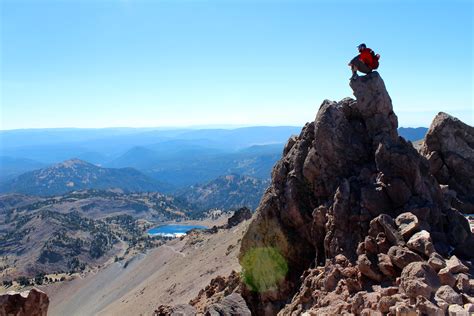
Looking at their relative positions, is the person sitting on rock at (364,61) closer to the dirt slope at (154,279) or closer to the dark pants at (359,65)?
the dark pants at (359,65)

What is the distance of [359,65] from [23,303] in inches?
754

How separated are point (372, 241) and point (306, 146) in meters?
7.45

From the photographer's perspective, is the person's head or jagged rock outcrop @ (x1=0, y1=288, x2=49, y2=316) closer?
jagged rock outcrop @ (x1=0, y1=288, x2=49, y2=316)

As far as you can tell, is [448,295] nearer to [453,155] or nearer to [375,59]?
[375,59]

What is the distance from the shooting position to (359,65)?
74.9 ft

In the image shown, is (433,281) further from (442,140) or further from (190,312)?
(442,140)

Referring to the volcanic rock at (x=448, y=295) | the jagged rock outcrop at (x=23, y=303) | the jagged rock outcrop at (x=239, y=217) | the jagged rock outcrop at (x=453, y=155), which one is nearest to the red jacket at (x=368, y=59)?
the jagged rock outcrop at (x=453, y=155)

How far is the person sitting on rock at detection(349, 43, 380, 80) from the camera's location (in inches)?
888

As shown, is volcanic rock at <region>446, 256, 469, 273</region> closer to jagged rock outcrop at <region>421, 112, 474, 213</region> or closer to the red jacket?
jagged rock outcrop at <region>421, 112, 474, 213</region>

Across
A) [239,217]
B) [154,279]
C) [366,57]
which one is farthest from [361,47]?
[239,217]

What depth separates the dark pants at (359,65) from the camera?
22.7m

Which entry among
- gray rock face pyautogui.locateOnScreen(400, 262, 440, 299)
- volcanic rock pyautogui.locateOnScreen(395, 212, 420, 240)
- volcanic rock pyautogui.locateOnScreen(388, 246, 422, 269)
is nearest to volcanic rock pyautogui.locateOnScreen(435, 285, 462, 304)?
gray rock face pyautogui.locateOnScreen(400, 262, 440, 299)

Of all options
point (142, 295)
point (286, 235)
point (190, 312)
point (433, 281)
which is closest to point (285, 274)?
point (286, 235)

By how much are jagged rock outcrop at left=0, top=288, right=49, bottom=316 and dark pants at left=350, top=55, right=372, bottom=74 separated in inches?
725
